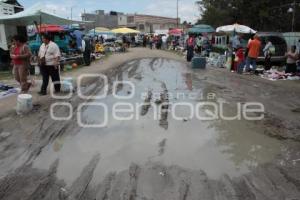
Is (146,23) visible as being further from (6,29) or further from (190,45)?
(6,29)

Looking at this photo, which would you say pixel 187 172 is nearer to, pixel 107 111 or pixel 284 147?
pixel 284 147

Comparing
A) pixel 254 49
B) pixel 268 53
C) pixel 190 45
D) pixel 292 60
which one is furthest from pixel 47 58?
Answer: pixel 190 45

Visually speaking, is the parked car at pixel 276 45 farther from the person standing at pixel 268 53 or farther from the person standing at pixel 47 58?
the person standing at pixel 47 58

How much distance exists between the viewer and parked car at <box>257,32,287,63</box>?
21422 millimetres

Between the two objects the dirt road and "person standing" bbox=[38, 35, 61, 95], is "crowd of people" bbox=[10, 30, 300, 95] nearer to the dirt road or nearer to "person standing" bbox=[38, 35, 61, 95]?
"person standing" bbox=[38, 35, 61, 95]

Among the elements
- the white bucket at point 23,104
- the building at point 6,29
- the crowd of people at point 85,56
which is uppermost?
the building at point 6,29

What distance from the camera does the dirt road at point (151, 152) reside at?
541cm

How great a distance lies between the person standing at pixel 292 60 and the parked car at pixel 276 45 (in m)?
3.00

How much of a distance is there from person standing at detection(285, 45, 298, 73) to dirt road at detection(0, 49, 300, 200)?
6284 mm

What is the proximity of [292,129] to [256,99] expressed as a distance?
11.9ft

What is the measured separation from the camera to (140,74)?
1881 cm

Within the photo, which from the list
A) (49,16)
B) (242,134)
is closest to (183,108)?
(242,134)

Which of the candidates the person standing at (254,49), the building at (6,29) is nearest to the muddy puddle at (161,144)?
the person standing at (254,49)

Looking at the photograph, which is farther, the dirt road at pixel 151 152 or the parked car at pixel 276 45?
the parked car at pixel 276 45
